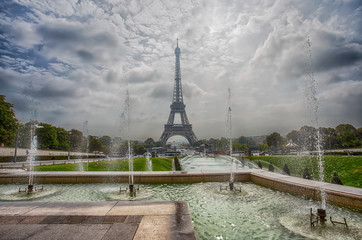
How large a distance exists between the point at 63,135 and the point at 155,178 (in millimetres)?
75503

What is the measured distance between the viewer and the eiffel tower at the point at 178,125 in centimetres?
7925

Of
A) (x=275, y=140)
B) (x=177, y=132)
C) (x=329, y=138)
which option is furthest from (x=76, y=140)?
(x=329, y=138)

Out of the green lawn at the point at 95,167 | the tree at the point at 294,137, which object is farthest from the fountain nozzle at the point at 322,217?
the tree at the point at 294,137

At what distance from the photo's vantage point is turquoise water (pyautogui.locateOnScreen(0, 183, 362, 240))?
5.66 meters

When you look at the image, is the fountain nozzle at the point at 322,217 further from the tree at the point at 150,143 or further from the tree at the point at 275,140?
the tree at the point at 150,143

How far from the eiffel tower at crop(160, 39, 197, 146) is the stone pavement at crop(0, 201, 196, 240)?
7243 cm

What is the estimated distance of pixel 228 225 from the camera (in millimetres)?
6137

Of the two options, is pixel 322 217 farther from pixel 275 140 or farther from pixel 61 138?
pixel 275 140

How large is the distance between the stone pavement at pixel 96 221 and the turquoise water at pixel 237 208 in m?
1.28

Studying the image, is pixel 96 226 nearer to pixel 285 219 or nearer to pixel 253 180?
pixel 285 219

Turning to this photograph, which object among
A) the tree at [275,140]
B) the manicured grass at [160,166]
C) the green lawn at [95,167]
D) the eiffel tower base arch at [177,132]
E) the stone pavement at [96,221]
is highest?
the eiffel tower base arch at [177,132]

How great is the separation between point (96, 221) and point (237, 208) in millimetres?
4921

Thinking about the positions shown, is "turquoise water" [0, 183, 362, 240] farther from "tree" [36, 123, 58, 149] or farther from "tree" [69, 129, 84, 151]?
"tree" [69, 129, 84, 151]

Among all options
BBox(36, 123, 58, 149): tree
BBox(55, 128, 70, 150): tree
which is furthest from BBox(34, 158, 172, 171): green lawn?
BBox(55, 128, 70, 150): tree
